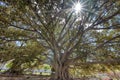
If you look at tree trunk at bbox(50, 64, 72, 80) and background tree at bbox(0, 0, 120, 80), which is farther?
tree trunk at bbox(50, 64, 72, 80)

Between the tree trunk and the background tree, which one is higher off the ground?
the background tree

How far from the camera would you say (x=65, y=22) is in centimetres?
546

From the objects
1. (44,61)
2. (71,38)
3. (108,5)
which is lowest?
(44,61)

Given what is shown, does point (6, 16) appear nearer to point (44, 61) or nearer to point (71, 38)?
point (71, 38)

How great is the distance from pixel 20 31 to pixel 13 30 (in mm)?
259

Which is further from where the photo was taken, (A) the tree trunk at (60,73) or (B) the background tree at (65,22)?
→ (A) the tree trunk at (60,73)

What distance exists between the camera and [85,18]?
17.6 ft

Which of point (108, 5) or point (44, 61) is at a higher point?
point (108, 5)

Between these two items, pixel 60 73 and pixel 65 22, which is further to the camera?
pixel 60 73

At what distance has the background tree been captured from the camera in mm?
4273

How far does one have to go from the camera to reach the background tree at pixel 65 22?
14.0 ft

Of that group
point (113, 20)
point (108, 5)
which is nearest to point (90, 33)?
point (113, 20)

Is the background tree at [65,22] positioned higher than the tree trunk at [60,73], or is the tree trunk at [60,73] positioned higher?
the background tree at [65,22]

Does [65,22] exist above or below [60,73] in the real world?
above
